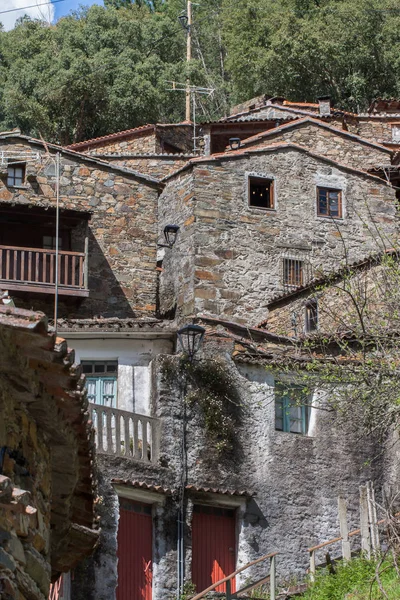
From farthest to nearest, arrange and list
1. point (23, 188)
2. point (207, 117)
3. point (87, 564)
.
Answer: point (207, 117) < point (23, 188) < point (87, 564)

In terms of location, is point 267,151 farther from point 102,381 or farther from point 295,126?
point 102,381

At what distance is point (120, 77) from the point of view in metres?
39.3

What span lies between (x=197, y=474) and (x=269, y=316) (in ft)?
23.5

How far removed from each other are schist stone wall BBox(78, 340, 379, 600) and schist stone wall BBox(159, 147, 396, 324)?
5274mm

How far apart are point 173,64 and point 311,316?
836 inches

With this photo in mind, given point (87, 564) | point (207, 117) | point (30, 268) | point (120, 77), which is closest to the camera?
point (87, 564)

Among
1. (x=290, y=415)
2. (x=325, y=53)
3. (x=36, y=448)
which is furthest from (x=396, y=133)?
(x=36, y=448)

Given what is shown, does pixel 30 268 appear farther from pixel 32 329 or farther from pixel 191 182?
pixel 32 329

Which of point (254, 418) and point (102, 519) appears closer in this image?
point (102, 519)

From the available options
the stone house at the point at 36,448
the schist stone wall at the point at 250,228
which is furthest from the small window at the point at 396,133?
the stone house at the point at 36,448

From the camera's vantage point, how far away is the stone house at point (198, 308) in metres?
18.0

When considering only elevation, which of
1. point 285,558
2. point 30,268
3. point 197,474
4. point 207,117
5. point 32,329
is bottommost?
point 285,558

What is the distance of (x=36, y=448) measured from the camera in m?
8.02

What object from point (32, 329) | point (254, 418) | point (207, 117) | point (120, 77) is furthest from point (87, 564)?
point (207, 117)
